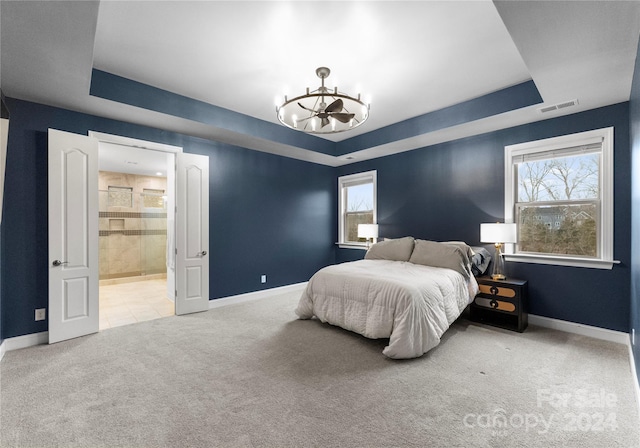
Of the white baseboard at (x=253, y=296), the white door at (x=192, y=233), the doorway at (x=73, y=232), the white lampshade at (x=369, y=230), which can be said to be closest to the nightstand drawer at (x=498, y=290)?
the white lampshade at (x=369, y=230)

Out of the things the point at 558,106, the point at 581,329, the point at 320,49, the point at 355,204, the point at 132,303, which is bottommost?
the point at 132,303

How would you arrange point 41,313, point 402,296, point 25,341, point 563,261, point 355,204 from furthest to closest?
1. point 355,204
2. point 563,261
3. point 41,313
4. point 25,341
5. point 402,296

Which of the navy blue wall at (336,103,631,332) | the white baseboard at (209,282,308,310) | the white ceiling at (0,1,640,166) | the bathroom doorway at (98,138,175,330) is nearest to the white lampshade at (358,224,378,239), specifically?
the navy blue wall at (336,103,631,332)

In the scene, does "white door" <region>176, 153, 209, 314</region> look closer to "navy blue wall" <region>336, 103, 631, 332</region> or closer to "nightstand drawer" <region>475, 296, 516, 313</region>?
"navy blue wall" <region>336, 103, 631, 332</region>

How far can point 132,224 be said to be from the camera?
709cm

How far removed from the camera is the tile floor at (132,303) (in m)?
4.04

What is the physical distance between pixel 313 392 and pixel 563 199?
3693mm

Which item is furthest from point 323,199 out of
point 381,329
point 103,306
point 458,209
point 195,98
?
point 103,306

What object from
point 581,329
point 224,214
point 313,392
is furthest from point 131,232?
point 581,329

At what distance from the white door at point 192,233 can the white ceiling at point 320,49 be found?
0.75 m

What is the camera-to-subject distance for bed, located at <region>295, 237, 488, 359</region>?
276 centimetres

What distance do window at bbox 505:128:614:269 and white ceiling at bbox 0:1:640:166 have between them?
447 millimetres

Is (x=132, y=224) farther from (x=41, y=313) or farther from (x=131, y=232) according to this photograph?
(x=41, y=313)

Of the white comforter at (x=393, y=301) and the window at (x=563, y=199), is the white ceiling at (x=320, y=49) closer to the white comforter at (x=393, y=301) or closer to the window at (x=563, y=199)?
the window at (x=563, y=199)
